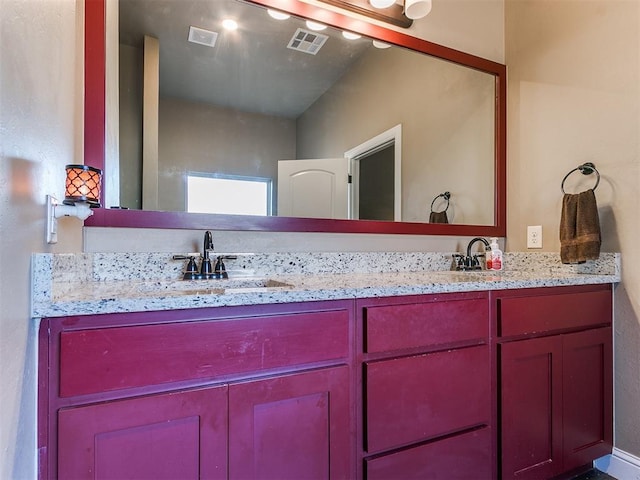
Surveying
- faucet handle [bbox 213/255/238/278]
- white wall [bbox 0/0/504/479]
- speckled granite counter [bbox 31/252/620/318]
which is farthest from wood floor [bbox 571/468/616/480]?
white wall [bbox 0/0/504/479]

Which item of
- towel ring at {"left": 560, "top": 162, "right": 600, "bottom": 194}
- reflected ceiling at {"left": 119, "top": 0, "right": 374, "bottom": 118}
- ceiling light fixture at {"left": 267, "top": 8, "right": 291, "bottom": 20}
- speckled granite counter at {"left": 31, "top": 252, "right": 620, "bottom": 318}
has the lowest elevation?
speckled granite counter at {"left": 31, "top": 252, "right": 620, "bottom": 318}

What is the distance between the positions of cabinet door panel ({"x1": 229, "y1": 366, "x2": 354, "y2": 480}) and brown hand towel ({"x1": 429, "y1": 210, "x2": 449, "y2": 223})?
1.11 meters

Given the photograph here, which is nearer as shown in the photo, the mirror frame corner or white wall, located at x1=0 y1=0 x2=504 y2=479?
white wall, located at x1=0 y1=0 x2=504 y2=479

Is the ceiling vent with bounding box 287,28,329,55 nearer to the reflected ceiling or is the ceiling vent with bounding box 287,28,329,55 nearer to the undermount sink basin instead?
the reflected ceiling

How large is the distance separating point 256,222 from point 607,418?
173 centimetres

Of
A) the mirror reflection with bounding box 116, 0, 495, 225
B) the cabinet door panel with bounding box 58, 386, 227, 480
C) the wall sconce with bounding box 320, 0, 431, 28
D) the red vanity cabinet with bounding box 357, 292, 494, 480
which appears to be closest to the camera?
the cabinet door panel with bounding box 58, 386, 227, 480

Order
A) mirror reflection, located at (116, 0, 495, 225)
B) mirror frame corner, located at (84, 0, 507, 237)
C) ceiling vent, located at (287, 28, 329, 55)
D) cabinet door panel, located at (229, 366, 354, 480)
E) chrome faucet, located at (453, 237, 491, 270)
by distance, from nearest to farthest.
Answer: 1. cabinet door panel, located at (229, 366, 354, 480)
2. mirror frame corner, located at (84, 0, 507, 237)
3. mirror reflection, located at (116, 0, 495, 225)
4. ceiling vent, located at (287, 28, 329, 55)
5. chrome faucet, located at (453, 237, 491, 270)

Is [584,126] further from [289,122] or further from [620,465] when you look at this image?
[620,465]

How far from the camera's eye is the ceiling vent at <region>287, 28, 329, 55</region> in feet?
5.39

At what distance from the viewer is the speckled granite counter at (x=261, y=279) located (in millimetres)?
834

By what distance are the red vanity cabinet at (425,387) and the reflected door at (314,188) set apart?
2.17ft

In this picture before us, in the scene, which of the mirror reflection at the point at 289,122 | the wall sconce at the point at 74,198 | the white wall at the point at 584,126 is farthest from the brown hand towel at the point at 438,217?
the wall sconce at the point at 74,198

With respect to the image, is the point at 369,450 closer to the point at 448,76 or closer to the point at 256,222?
the point at 256,222

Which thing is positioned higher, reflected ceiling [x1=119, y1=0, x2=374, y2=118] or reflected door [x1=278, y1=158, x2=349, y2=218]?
reflected ceiling [x1=119, y1=0, x2=374, y2=118]
